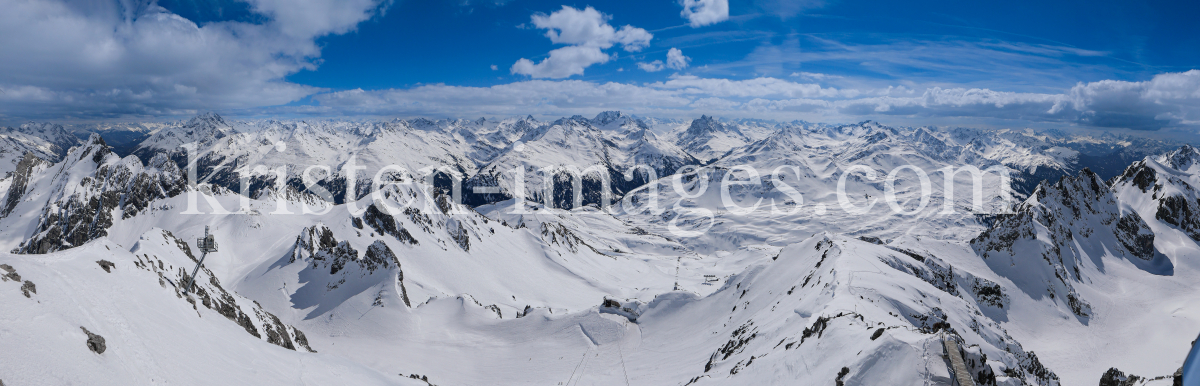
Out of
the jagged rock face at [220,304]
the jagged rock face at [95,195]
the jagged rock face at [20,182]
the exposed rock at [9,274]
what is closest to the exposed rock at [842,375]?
the jagged rock face at [220,304]

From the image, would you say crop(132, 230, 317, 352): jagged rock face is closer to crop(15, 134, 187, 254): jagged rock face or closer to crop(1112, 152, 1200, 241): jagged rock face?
crop(15, 134, 187, 254): jagged rock face

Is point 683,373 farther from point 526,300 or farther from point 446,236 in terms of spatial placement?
point 446,236

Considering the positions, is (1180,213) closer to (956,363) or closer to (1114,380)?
(1114,380)

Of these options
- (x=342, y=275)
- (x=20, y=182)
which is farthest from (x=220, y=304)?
(x=20, y=182)

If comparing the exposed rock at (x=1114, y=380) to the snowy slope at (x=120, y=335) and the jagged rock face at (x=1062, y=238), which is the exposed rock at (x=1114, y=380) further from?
the snowy slope at (x=120, y=335)

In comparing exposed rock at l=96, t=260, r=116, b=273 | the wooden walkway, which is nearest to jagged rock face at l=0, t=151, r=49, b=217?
exposed rock at l=96, t=260, r=116, b=273
